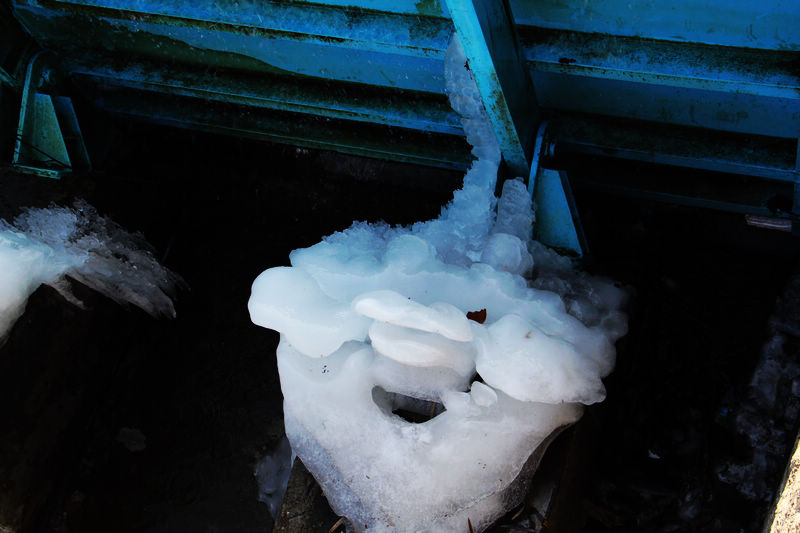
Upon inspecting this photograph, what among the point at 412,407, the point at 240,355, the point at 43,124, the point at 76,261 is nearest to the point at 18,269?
the point at 76,261

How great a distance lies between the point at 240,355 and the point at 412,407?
190 cm

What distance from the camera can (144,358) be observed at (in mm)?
4395

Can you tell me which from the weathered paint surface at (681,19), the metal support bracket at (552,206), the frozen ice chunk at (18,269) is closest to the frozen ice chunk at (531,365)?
the metal support bracket at (552,206)

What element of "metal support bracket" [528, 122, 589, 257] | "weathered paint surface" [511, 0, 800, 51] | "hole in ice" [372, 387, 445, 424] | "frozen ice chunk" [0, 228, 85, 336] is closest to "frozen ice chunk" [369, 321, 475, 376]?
"hole in ice" [372, 387, 445, 424]

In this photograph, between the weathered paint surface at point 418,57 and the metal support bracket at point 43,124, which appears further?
the metal support bracket at point 43,124

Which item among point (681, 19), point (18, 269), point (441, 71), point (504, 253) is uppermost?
point (681, 19)

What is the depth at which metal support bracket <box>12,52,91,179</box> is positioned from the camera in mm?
3639

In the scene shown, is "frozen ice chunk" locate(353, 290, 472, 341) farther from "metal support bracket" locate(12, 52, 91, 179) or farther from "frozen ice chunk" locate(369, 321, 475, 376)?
"metal support bracket" locate(12, 52, 91, 179)

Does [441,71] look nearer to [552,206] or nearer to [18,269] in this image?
[552,206]

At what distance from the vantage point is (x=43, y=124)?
12.3 feet

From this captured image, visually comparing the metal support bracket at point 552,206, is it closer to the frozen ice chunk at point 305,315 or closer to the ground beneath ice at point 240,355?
the ground beneath ice at point 240,355

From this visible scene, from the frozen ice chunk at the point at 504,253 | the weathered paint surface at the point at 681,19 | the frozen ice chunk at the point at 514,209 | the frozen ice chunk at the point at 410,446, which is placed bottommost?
the frozen ice chunk at the point at 410,446

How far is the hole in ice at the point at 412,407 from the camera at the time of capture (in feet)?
9.21

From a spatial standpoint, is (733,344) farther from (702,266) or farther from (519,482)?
(519,482)
